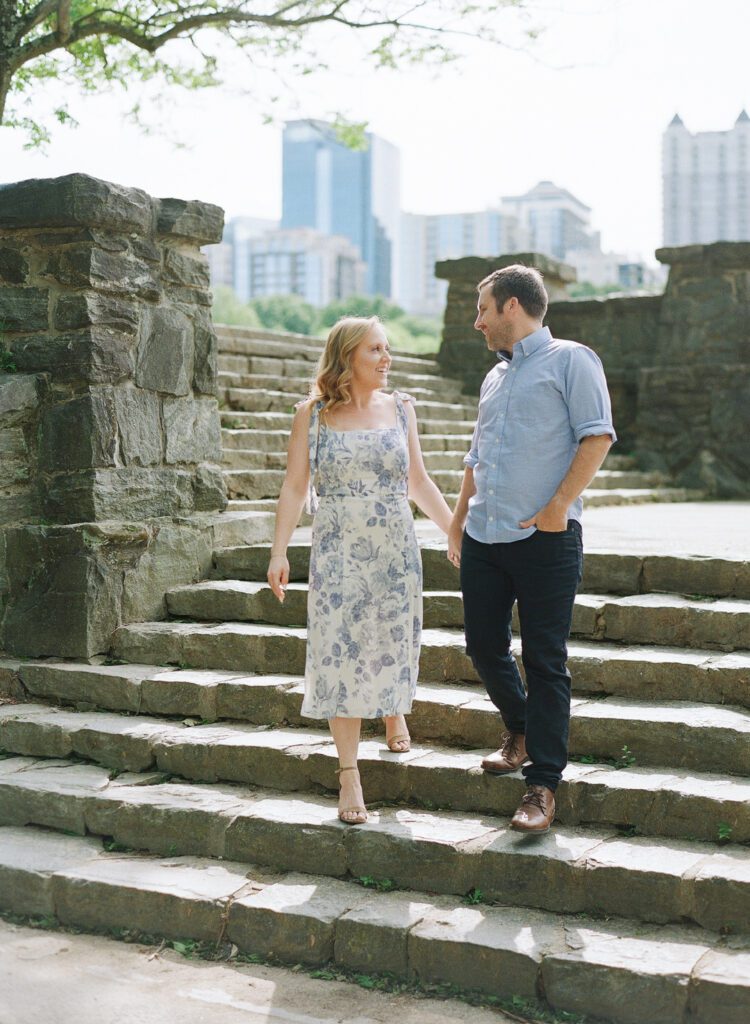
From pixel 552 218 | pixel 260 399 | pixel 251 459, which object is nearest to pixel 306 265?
pixel 552 218

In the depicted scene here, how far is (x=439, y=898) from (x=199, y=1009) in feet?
2.63

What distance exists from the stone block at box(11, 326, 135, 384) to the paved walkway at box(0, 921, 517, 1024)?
2560 millimetres

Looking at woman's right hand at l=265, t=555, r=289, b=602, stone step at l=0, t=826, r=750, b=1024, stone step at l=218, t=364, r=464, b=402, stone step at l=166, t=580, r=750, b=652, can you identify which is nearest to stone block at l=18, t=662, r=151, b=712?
stone step at l=166, t=580, r=750, b=652

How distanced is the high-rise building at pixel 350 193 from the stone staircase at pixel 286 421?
122476mm

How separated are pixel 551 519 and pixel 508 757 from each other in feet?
2.95

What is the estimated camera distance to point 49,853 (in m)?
4.08

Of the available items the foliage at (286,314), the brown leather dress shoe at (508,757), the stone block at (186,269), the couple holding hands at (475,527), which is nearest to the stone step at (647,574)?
the couple holding hands at (475,527)

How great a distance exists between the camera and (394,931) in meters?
3.36

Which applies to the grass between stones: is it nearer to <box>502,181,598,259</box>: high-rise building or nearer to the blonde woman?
the blonde woman

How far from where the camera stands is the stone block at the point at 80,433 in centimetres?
524

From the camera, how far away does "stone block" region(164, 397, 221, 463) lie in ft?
18.6

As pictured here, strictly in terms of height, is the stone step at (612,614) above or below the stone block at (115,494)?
below

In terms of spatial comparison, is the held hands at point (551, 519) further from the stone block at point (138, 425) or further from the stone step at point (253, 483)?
the stone step at point (253, 483)

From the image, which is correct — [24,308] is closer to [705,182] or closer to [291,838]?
[291,838]
